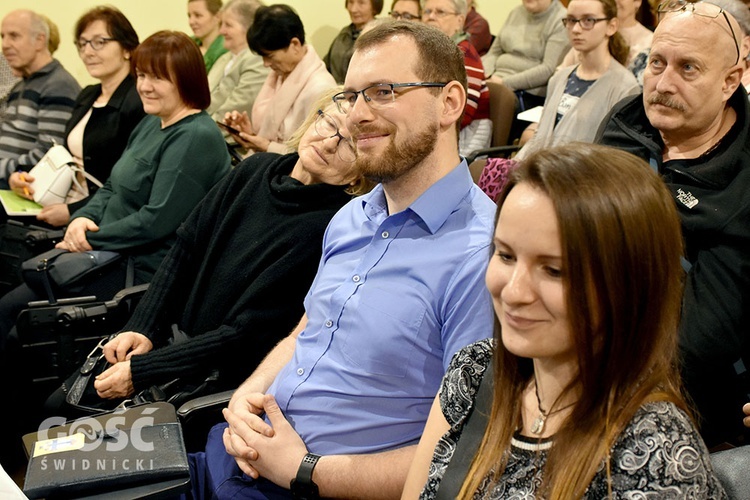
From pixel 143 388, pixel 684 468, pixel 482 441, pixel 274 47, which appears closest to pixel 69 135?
pixel 274 47

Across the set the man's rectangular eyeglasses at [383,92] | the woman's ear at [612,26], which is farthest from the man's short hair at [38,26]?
the man's rectangular eyeglasses at [383,92]

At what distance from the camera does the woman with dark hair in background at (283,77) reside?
11.6 feet

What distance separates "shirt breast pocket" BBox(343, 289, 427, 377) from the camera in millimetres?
1424

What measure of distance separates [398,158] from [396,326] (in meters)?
0.34

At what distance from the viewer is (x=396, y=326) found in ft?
4.69

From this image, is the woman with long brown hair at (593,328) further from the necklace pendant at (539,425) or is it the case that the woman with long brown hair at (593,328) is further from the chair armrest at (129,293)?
the chair armrest at (129,293)

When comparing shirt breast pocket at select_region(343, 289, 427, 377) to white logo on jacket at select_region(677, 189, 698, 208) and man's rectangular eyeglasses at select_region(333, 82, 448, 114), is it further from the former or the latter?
white logo on jacket at select_region(677, 189, 698, 208)

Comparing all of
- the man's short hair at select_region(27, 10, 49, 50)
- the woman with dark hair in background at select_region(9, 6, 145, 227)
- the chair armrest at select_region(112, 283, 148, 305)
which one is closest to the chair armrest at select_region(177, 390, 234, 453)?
the chair armrest at select_region(112, 283, 148, 305)

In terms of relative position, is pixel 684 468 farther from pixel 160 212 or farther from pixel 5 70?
pixel 5 70

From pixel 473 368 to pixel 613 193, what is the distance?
0.35 meters

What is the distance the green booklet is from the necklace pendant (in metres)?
2.63

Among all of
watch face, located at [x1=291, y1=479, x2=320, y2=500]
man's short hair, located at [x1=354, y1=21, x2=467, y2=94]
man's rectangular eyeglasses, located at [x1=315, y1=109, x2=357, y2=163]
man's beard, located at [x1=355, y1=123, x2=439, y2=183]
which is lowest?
watch face, located at [x1=291, y1=479, x2=320, y2=500]

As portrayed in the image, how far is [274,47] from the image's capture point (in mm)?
3625

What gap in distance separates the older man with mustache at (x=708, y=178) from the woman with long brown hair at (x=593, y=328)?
2.01ft
